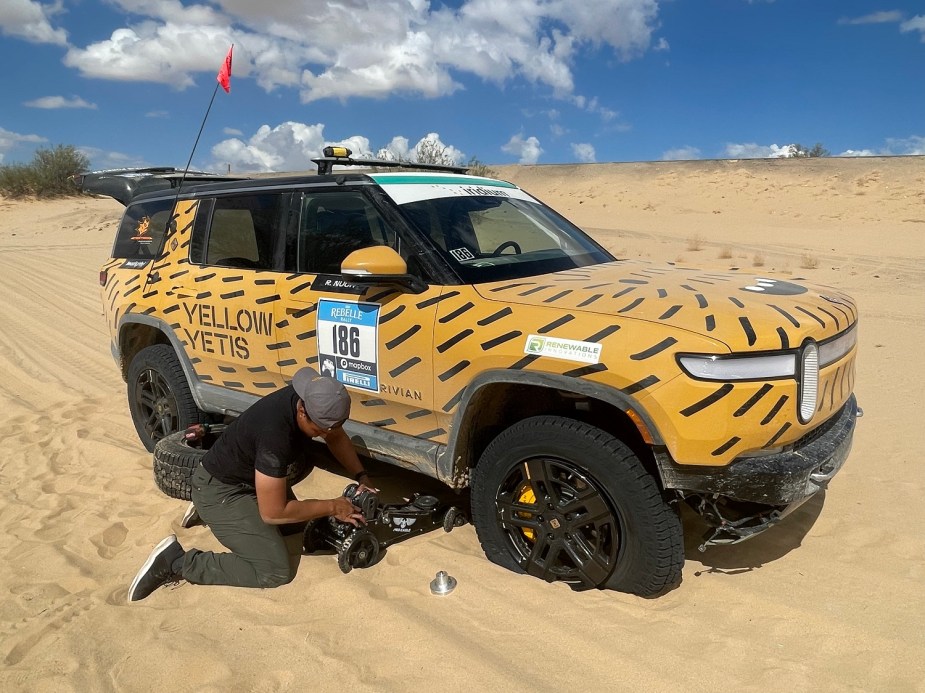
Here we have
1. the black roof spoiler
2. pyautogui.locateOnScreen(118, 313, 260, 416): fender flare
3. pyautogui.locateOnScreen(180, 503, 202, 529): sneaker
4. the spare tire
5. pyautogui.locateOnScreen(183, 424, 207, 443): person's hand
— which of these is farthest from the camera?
the black roof spoiler

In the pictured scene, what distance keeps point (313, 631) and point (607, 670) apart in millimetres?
1240

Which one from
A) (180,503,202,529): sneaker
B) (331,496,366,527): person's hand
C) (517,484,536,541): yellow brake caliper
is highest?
(517,484,536,541): yellow brake caliper

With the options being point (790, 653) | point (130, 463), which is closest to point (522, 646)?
point (790, 653)

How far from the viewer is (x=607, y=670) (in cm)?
267

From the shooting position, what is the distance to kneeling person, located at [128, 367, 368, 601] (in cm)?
323

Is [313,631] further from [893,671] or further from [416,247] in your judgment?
[893,671]

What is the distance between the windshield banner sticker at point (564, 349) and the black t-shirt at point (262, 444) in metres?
1.19

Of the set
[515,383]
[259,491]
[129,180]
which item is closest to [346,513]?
[259,491]

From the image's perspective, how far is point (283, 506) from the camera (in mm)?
3303

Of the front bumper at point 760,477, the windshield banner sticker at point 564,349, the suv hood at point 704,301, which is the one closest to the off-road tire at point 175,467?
the suv hood at point 704,301

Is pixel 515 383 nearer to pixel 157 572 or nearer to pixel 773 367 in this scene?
pixel 773 367

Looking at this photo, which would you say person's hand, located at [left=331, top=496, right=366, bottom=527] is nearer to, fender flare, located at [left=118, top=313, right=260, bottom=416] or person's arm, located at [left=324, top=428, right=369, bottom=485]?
person's arm, located at [left=324, top=428, right=369, bottom=485]

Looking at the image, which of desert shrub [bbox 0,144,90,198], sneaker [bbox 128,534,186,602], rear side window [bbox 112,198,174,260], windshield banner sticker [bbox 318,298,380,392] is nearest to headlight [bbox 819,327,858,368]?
windshield banner sticker [bbox 318,298,380,392]

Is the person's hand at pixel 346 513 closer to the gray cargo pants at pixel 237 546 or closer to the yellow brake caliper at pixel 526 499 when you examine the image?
the gray cargo pants at pixel 237 546
